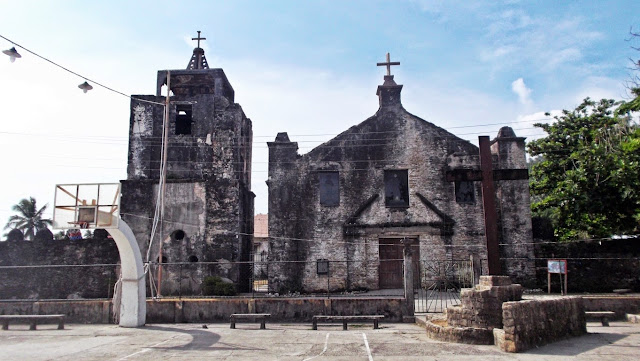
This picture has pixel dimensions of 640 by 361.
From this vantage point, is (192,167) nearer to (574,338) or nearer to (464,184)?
(464,184)

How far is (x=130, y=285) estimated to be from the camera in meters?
13.0

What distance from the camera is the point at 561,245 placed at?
20406 mm

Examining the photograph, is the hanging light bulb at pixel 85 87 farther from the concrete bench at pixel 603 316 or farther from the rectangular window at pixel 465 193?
the rectangular window at pixel 465 193

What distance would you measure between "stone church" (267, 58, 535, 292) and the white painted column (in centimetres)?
857

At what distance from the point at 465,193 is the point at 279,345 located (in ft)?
46.6

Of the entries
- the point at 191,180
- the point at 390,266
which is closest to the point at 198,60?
the point at 191,180

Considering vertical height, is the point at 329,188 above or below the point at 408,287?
above

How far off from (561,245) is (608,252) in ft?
5.79

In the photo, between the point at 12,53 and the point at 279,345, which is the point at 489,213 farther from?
the point at 12,53

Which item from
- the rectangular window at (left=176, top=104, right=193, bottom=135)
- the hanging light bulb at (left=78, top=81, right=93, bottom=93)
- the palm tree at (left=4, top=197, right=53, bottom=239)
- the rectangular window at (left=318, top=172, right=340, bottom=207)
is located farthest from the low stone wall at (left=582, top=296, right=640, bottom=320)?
the palm tree at (left=4, top=197, right=53, bottom=239)

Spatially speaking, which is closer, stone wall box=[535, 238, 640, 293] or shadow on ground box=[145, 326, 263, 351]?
shadow on ground box=[145, 326, 263, 351]

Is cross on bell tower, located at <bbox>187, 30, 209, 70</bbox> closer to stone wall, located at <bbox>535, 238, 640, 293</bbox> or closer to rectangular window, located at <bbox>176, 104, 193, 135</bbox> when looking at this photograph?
rectangular window, located at <bbox>176, 104, 193, 135</bbox>

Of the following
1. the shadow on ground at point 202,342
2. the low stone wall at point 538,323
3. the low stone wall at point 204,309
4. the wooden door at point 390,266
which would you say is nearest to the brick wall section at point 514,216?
the wooden door at point 390,266

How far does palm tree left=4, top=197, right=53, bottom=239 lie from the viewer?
50.7 meters
